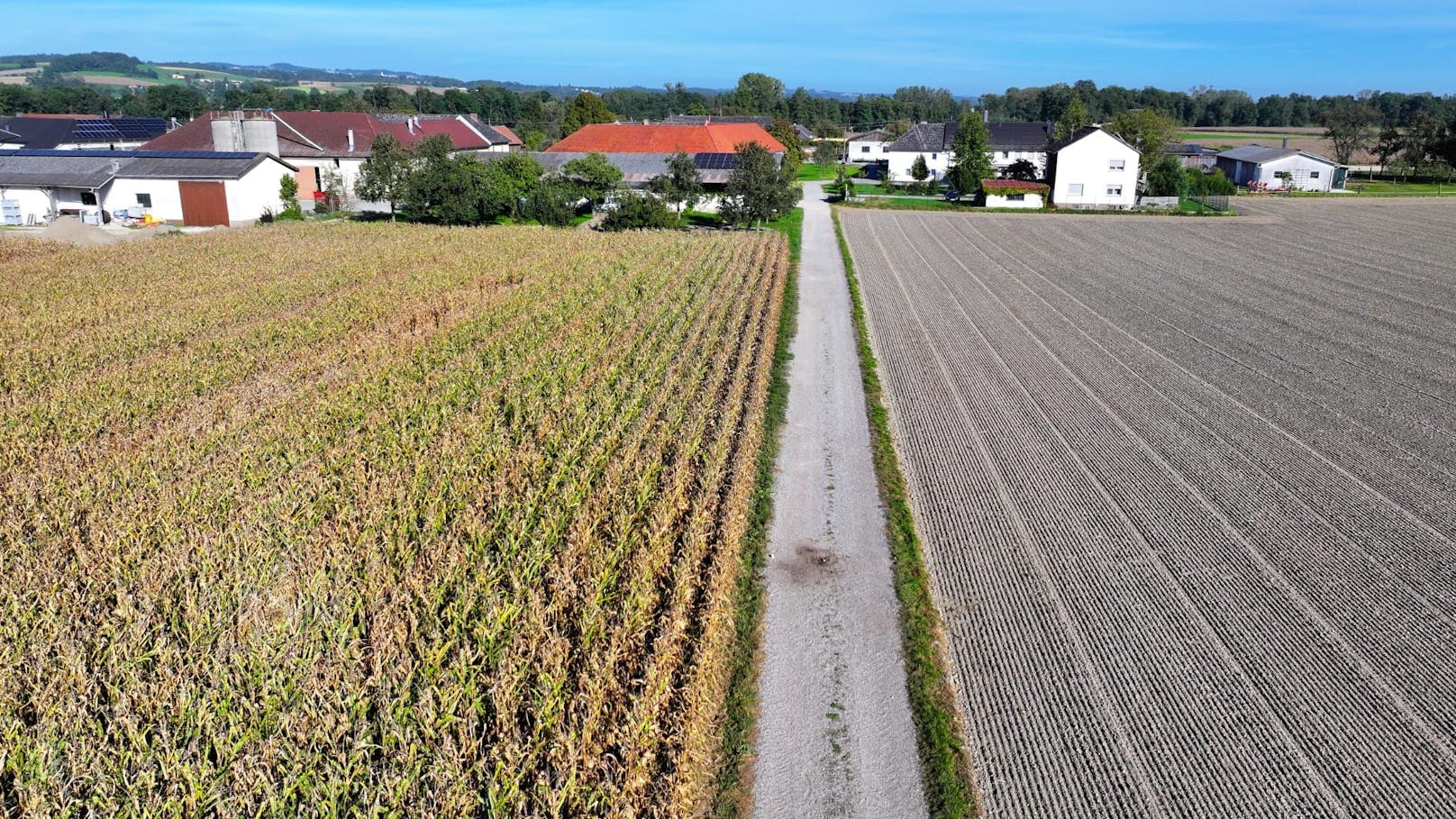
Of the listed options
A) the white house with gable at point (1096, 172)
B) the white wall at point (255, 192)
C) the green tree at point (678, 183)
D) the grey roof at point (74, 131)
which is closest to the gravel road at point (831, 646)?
the green tree at point (678, 183)

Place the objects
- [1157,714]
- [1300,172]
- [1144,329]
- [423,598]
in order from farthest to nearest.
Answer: [1300,172] < [1144,329] < [423,598] < [1157,714]

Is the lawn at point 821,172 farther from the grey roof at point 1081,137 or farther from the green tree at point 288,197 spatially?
the green tree at point 288,197

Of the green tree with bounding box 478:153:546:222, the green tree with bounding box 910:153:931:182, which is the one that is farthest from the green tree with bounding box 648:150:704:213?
the green tree with bounding box 910:153:931:182

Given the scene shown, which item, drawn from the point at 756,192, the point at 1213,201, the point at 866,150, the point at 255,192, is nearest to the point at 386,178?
the point at 255,192

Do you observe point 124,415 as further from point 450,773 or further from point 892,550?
point 892,550

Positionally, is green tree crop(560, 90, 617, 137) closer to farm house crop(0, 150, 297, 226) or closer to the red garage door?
farm house crop(0, 150, 297, 226)

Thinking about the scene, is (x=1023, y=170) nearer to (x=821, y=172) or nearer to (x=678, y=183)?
(x=821, y=172)

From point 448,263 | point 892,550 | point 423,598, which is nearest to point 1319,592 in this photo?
point 892,550
